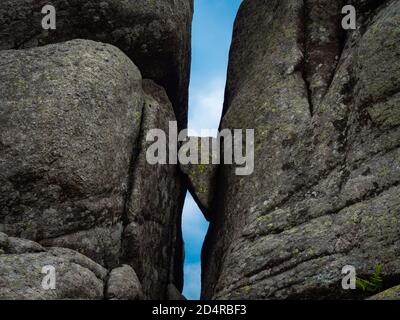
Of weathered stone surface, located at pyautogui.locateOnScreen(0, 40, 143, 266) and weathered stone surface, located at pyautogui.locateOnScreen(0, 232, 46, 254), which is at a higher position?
weathered stone surface, located at pyautogui.locateOnScreen(0, 40, 143, 266)

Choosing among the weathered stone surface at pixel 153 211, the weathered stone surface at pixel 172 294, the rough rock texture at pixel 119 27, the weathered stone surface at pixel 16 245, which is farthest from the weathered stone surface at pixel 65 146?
the weathered stone surface at pixel 172 294

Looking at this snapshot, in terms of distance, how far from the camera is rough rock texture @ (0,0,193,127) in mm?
29547

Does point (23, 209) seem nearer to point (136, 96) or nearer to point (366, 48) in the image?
point (136, 96)

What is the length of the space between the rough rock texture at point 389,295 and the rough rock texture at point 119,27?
58.9ft

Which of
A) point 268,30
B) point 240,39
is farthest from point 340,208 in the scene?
point 240,39

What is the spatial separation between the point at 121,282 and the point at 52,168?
16.4 feet

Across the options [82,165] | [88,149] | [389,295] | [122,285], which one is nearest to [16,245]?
[122,285]

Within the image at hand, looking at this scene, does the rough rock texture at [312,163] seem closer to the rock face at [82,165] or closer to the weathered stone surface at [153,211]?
the weathered stone surface at [153,211]

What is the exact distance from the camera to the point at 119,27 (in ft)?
101

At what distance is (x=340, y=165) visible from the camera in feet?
77.7

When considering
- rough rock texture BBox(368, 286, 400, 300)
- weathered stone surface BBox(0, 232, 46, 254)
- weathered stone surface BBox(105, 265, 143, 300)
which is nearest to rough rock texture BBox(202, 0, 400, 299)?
rough rock texture BBox(368, 286, 400, 300)

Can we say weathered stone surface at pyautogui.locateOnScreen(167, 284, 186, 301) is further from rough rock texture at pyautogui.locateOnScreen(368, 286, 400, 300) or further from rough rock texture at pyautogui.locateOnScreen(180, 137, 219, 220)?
rough rock texture at pyautogui.locateOnScreen(368, 286, 400, 300)

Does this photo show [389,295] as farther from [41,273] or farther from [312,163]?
[41,273]

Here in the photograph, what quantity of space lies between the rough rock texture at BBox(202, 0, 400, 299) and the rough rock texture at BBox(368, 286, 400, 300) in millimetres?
1287
